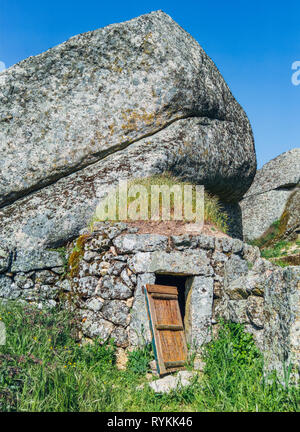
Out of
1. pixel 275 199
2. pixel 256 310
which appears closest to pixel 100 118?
pixel 256 310

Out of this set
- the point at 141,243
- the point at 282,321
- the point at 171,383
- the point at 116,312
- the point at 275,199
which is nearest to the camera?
the point at 282,321

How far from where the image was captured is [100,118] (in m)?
9.51

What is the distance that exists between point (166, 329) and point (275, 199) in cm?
1280

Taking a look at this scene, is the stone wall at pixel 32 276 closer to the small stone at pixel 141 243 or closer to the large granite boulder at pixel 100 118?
the large granite boulder at pixel 100 118

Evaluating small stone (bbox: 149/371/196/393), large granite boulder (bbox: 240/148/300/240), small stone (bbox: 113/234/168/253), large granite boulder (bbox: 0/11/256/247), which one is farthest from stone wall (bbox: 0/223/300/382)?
large granite boulder (bbox: 240/148/300/240)

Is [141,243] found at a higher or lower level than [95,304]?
higher

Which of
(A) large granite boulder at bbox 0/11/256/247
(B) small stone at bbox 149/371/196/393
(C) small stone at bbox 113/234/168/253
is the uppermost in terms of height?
(A) large granite boulder at bbox 0/11/256/247

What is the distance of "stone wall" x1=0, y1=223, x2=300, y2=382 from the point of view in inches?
284

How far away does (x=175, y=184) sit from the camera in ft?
29.4

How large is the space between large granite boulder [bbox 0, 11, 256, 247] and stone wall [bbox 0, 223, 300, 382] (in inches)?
41.6

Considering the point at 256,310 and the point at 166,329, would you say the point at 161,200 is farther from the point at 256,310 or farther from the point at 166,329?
the point at 256,310

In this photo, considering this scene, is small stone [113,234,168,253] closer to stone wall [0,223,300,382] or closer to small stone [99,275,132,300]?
stone wall [0,223,300,382]
